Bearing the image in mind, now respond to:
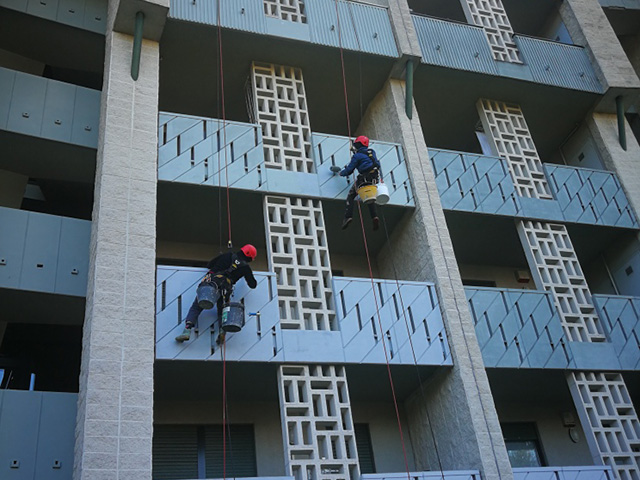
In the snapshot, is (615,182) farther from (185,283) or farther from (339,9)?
(185,283)

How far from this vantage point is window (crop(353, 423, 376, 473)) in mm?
15391

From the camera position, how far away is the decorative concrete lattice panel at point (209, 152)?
14.4 metres

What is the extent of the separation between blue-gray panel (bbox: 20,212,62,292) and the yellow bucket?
607cm

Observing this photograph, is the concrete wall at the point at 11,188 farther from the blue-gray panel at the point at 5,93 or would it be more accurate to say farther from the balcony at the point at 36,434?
the balcony at the point at 36,434

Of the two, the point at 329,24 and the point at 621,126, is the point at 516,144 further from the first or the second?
the point at 329,24

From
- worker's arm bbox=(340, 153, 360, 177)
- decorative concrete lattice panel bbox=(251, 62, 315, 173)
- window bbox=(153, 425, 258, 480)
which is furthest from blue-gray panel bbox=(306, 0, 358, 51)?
window bbox=(153, 425, 258, 480)

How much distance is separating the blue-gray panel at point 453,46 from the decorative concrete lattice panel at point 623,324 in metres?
6.50

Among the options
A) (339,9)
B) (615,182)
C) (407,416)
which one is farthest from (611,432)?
(339,9)

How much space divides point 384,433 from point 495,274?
5.80 metres

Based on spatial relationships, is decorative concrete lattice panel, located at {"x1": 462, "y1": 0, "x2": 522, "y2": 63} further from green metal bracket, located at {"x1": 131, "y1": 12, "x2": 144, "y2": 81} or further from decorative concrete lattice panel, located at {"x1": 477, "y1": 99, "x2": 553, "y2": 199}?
green metal bracket, located at {"x1": 131, "y1": 12, "x2": 144, "y2": 81}

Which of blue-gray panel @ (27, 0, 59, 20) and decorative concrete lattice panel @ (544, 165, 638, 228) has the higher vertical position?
blue-gray panel @ (27, 0, 59, 20)

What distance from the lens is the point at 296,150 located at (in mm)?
15898

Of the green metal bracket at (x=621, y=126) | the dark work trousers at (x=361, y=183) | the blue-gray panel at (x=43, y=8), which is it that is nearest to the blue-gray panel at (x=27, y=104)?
the blue-gray panel at (x=43, y=8)

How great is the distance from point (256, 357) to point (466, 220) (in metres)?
6.85
